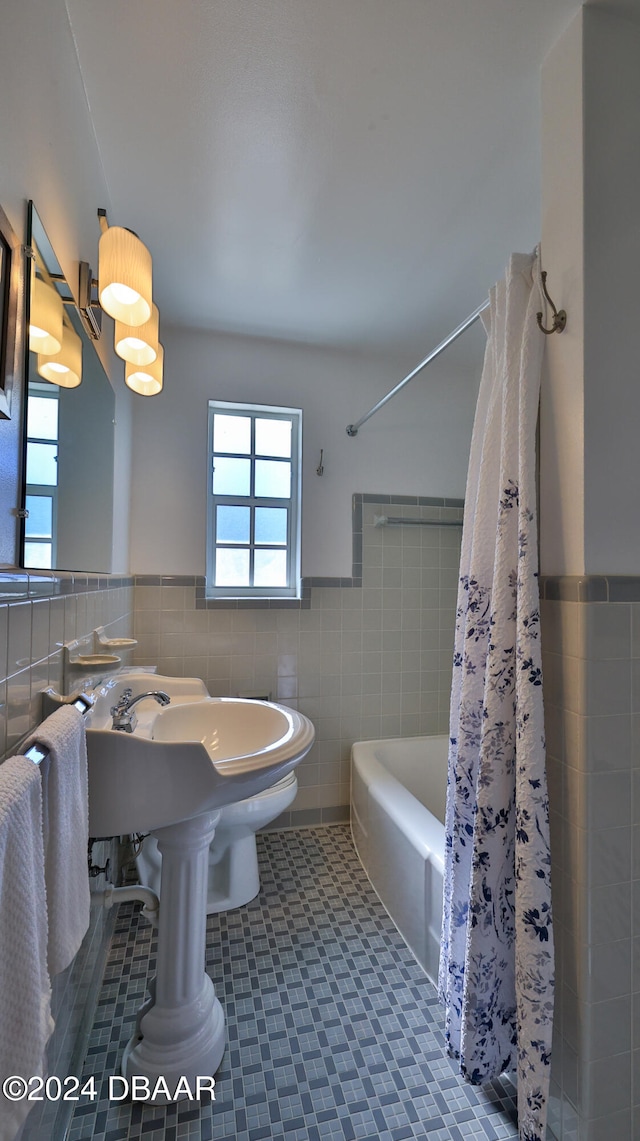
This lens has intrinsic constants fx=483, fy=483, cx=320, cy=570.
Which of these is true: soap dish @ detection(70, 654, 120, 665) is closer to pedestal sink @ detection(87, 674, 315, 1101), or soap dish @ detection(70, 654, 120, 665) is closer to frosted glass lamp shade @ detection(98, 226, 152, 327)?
pedestal sink @ detection(87, 674, 315, 1101)

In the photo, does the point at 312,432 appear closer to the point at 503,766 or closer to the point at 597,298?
the point at 597,298

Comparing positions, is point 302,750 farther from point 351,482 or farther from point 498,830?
point 351,482

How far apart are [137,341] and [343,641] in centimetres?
166

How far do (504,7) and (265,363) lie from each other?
1551 mm

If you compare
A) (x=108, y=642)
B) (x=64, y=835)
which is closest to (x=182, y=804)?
(x=64, y=835)

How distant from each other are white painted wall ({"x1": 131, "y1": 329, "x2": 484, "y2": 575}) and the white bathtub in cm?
97

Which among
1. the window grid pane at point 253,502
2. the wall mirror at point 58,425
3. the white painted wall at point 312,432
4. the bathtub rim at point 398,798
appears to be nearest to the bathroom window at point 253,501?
the window grid pane at point 253,502

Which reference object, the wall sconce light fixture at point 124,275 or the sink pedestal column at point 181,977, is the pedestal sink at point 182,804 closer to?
the sink pedestal column at point 181,977

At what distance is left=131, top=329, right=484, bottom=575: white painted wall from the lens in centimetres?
229

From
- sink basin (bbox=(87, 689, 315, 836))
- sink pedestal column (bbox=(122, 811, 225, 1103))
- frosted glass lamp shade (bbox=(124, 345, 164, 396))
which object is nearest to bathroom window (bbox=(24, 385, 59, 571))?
sink basin (bbox=(87, 689, 315, 836))

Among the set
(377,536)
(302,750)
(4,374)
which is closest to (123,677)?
(302,750)

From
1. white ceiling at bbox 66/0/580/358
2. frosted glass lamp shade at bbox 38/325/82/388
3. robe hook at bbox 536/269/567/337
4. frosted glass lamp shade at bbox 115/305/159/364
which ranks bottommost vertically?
frosted glass lamp shade at bbox 38/325/82/388

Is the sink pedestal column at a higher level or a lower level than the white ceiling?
lower

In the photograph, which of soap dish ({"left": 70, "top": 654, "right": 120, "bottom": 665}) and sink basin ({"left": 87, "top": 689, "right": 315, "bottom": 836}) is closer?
sink basin ({"left": 87, "top": 689, "right": 315, "bottom": 836})
